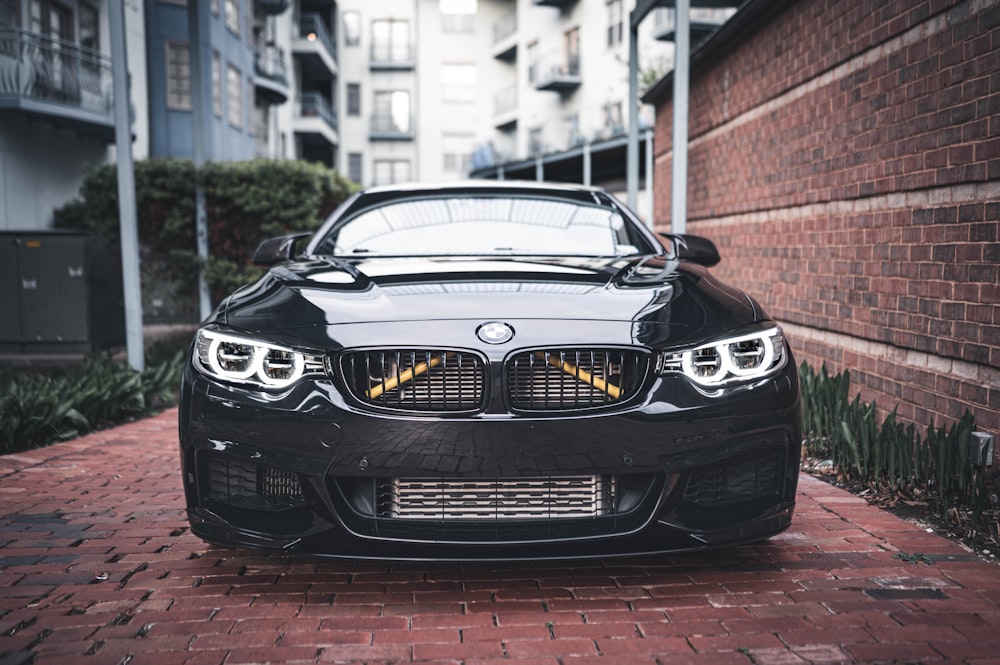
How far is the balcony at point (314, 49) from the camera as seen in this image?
37.5 m

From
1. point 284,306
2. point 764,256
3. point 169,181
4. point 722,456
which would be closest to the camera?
point 722,456

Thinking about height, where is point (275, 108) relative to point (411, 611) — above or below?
above

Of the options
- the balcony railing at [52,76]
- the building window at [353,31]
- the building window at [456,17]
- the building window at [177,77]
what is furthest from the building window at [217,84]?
the building window at [456,17]

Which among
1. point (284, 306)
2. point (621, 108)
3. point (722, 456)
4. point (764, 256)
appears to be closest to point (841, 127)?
point (764, 256)

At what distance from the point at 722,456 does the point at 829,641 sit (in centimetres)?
58

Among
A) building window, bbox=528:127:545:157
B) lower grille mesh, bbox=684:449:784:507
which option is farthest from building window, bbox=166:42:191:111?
lower grille mesh, bbox=684:449:784:507

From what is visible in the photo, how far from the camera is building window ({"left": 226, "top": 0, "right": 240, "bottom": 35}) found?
922 inches

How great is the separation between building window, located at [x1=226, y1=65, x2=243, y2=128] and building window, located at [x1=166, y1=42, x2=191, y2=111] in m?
3.17

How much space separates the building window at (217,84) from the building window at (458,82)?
24.7 meters

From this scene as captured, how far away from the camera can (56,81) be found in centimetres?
1368

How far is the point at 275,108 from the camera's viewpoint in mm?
31125

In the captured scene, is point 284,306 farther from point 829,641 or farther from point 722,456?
point 829,641

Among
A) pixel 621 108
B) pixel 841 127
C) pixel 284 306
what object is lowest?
pixel 284 306

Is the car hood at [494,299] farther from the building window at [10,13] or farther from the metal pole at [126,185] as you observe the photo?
the building window at [10,13]
